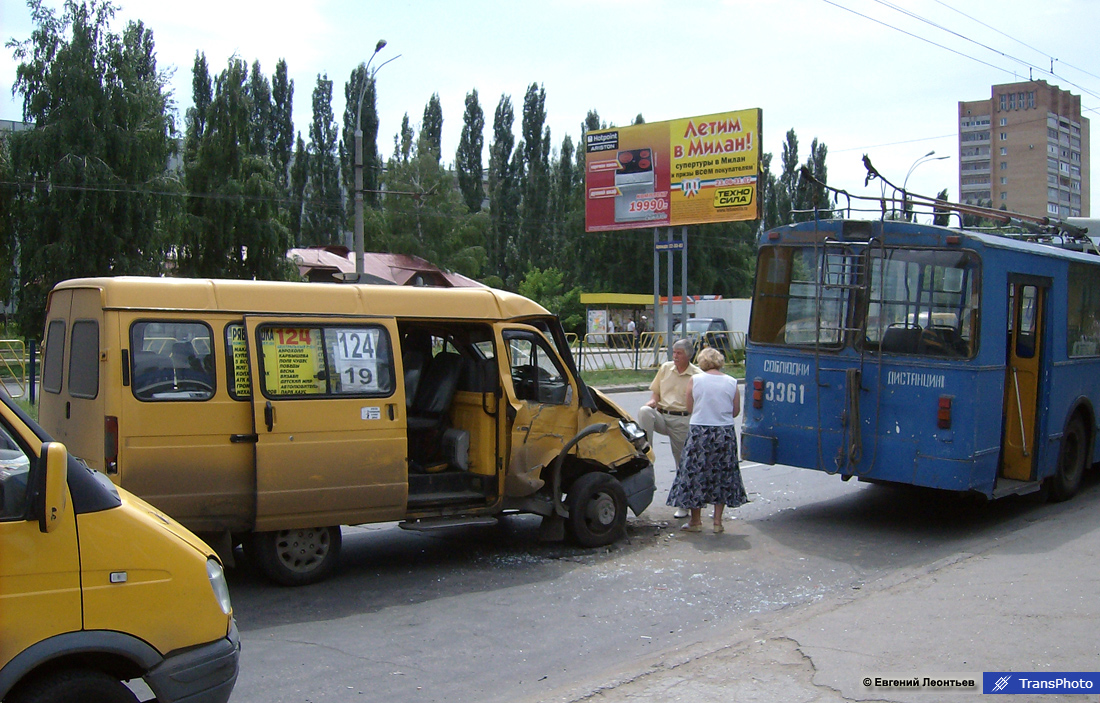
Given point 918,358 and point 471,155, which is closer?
point 918,358

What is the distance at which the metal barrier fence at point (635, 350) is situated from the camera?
32188 millimetres

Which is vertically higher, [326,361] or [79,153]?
[79,153]

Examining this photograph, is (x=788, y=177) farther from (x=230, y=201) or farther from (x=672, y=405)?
(x=672, y=405)

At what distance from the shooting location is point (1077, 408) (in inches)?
404

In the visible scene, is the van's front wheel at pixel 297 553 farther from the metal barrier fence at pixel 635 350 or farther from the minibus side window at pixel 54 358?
the metal barrier fence at pixel 635 350

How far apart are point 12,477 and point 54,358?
12.2ft

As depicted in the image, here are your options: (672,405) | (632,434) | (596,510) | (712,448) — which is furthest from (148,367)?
(672,405)

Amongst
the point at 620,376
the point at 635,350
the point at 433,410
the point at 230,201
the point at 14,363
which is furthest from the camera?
the point at 635,350

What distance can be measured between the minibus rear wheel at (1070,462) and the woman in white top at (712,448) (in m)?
3.86

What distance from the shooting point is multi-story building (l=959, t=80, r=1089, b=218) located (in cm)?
5688

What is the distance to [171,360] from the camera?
247 inches

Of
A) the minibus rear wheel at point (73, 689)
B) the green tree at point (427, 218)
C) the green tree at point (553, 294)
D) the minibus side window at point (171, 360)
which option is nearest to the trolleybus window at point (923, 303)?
the minibus side window at point (171, 360)

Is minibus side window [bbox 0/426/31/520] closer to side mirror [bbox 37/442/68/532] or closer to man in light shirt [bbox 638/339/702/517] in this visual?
side mirror [bbox 37/442/68/532]

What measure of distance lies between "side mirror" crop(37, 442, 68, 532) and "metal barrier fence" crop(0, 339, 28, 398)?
2040 cm
